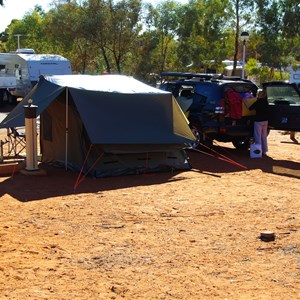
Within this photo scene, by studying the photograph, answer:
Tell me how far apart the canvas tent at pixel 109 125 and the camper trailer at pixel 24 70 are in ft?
53.3

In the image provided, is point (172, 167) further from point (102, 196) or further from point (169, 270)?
point (169, 270)

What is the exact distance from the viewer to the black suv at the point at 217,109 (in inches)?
484

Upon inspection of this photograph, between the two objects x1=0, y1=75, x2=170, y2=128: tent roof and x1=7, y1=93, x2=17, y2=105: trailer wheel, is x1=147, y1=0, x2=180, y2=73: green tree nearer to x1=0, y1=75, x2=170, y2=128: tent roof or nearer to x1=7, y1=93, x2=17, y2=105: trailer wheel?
x1=7, y1=93, x2=17, y2=105: trailer wheel

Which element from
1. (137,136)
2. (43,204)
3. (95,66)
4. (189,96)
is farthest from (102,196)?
(95,66)

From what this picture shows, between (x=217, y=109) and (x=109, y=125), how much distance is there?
3132mm

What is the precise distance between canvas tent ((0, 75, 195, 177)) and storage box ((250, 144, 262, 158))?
207cm

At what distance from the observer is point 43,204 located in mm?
8055

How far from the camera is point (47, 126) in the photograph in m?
11.4

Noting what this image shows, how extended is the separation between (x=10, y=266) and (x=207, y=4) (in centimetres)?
2597

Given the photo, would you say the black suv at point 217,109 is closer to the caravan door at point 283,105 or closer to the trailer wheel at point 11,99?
the caravan door at point 283,105

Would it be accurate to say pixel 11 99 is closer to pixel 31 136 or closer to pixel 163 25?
pixel 163 25

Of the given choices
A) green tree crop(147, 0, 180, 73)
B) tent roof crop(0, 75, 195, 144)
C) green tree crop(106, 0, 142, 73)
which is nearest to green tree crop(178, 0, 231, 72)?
green tree crop(147, 0, 180, 73)

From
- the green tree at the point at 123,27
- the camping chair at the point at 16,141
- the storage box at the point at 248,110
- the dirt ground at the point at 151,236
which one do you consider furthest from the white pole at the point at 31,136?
the green tree at the point at 123,27

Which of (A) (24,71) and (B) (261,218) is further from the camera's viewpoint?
(A) (24,71)
